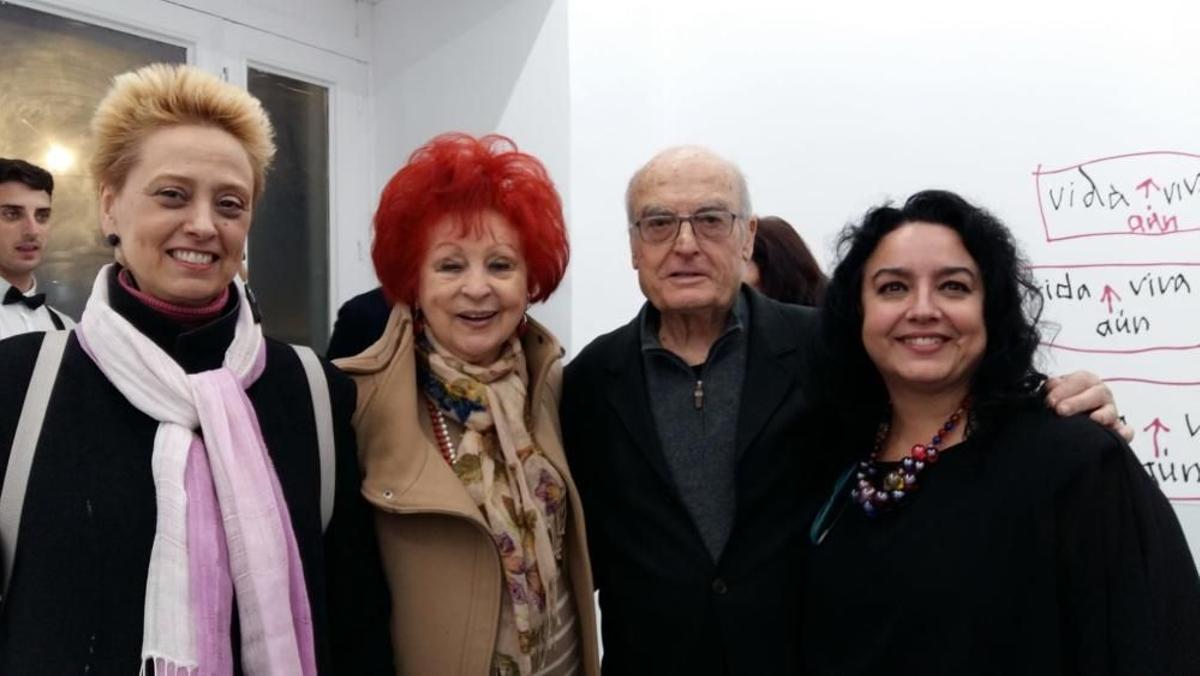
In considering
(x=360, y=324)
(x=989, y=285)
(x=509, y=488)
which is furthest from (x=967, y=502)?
(x=360, y=324)

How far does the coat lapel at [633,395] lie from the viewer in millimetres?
1537

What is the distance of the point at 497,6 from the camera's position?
2881mm

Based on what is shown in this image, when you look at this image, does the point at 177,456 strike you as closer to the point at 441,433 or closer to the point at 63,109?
the point at 441,433

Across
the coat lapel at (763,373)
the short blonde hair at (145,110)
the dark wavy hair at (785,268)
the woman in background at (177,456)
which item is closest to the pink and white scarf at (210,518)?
the woman in background at (177,456)

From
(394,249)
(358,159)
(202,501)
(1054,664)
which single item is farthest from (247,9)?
(1054,664)

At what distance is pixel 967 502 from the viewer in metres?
1.22

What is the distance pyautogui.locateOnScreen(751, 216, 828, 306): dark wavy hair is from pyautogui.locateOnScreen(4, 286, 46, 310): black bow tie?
1.90 metres

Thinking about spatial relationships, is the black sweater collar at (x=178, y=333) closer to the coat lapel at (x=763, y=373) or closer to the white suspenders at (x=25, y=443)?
the white suspenders at (x=25, y=443)

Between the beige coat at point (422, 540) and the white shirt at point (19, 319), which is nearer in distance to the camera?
the beige coat at point (422, 540)

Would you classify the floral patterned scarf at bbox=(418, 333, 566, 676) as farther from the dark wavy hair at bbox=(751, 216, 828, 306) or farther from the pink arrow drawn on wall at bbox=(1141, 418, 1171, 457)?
the pink arrow drawn on wall at bbox=(1141, 418, 1171, 457)

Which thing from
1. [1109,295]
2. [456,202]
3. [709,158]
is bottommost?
[1109,295]

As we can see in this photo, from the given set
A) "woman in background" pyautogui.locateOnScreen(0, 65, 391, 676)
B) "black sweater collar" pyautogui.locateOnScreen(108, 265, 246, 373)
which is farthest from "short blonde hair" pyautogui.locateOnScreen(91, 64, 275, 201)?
"black sweater collar" pyautogui.locateOnScreen(108, 265, 246, 373)

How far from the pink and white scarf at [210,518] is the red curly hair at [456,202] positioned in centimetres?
45

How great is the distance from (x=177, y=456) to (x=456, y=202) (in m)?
0.63
